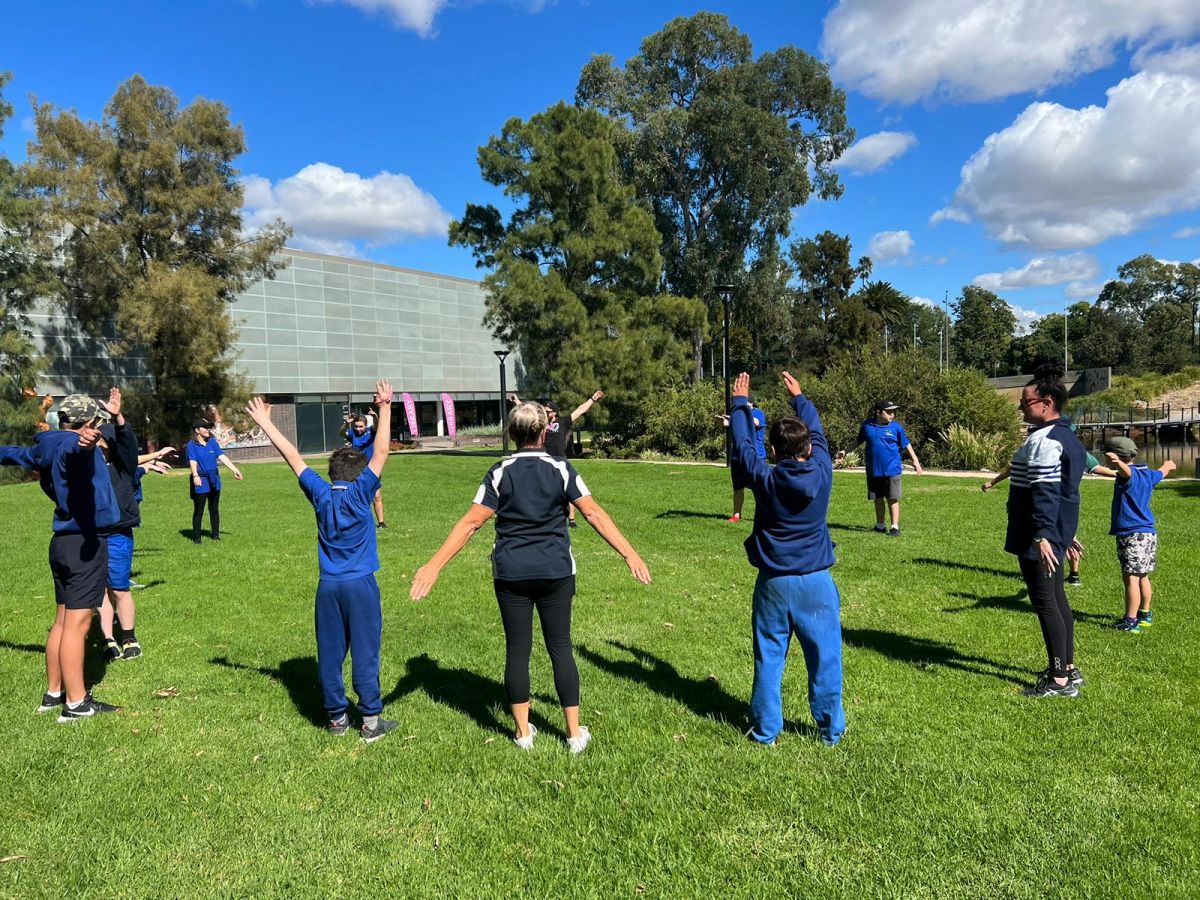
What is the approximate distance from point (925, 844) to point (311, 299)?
44.0 metres

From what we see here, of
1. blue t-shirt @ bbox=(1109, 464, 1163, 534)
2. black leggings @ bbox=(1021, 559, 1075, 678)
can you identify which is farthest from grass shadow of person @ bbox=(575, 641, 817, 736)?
blue t-shirt @ bbox=(1109, 464, 1163, 534)

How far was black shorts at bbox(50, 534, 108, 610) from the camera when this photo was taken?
4402mm

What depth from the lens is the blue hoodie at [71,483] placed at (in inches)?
174

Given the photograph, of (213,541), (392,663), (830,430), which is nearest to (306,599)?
(392,663)

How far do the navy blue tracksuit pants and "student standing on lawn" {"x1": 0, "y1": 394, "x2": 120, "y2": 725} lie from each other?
5.42 feet

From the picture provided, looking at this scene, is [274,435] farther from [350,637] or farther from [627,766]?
[627,766]

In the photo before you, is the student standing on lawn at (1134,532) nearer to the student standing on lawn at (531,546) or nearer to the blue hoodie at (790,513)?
the blue hoodie at (790,513)

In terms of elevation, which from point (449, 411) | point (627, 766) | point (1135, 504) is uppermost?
point (449, 411)

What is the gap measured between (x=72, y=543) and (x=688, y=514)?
30.8 ft

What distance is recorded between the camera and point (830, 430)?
21781 mm

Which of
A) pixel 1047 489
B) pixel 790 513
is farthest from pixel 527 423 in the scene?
pixel 1047 489

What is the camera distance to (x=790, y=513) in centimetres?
374

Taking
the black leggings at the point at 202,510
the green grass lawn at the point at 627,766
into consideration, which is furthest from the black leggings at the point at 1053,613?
the black leggings at the point at 202,510

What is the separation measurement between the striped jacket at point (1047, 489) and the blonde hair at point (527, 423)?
283 centimetres
